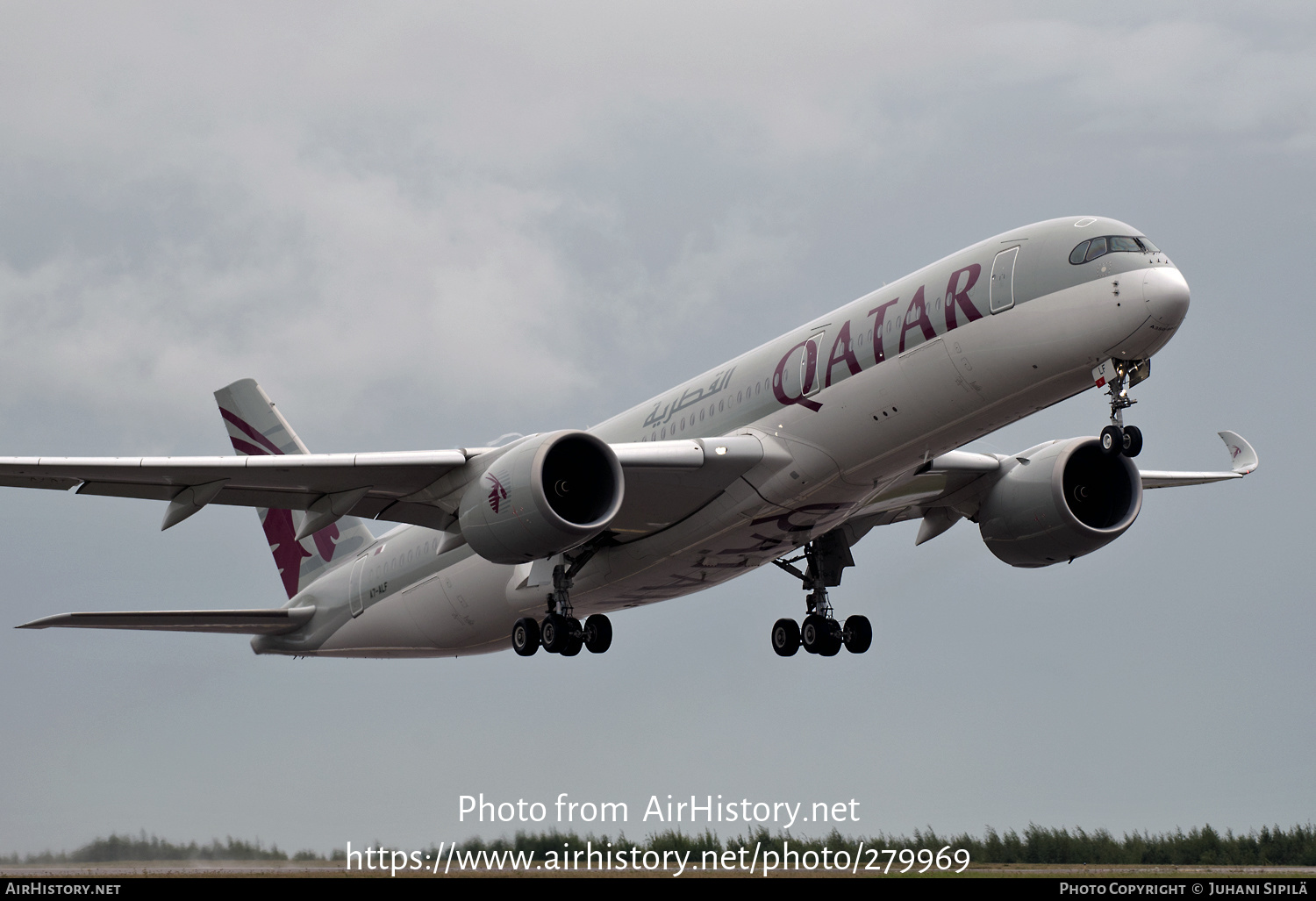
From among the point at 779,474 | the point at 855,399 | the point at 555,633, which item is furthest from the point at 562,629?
the point at 855,399

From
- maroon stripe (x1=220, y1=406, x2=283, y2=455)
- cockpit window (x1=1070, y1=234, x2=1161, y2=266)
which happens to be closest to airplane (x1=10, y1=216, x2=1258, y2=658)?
cockpit window (x1=1070, y1=234, x2=1161, y2=266)

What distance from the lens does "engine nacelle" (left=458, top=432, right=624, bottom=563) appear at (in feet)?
70.0

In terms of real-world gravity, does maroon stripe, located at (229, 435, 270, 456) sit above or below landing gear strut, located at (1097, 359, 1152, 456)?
above

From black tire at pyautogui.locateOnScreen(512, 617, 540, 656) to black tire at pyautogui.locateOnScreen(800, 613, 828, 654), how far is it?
19.6 ft

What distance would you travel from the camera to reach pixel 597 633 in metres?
26.2

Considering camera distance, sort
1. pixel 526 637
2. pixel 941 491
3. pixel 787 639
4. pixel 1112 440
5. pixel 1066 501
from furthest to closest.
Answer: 1. pixel 787 639
2. pixel 941 491
3. pixel 1066 501
4. pixel 526 637
5. pixel 1112 440

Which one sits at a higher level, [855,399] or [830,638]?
[855,399]

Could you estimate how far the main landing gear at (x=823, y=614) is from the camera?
92.8 ft

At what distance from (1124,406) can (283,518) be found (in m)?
22.9

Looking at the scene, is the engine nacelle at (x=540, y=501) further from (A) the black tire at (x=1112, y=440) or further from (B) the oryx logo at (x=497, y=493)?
(A) the black tire at (x=1112, y=440)

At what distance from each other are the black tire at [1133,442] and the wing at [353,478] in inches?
228

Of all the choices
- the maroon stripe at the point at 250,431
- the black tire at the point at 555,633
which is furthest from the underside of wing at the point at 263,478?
the maroon stripe at the point at 250,431

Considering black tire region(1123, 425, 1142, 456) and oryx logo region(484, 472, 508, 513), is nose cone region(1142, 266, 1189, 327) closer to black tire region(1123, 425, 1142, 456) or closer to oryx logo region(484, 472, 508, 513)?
black tire region(1123, 425, 1142, 456)

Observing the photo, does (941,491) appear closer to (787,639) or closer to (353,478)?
(787,639)
